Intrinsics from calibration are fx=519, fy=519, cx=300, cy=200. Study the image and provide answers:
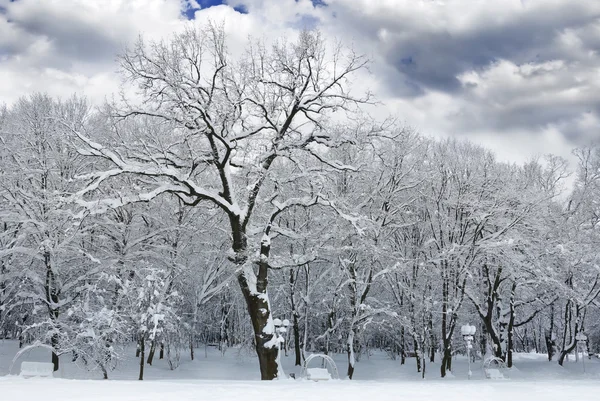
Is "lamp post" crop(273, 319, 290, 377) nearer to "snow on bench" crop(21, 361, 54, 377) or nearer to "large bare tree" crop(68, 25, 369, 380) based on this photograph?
"large bare tree" crop(68, 25, 369, 380)

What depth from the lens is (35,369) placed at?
1397 centimetres

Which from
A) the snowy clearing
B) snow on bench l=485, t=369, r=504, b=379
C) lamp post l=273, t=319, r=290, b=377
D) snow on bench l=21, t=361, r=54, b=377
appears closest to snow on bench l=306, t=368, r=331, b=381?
lamp post l=273, t=319, r=290, b=377

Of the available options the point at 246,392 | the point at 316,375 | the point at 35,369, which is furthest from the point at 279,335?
the point at 246,392

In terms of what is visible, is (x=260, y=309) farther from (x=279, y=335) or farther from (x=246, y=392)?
(x=246, y=392)

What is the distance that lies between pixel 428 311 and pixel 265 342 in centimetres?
1266

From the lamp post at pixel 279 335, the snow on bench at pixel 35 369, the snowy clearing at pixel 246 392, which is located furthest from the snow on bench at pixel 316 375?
the snow on bench at pixel 35 369

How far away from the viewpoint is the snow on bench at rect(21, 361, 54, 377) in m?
13.8

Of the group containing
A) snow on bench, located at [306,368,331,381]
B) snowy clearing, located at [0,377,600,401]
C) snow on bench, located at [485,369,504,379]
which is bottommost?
snow on bench, located at [485,369,504,379]

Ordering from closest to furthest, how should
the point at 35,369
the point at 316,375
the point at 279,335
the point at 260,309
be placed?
the point at 35,369 < the point at 316,375 < the point at 260,309 < the point at 279,335

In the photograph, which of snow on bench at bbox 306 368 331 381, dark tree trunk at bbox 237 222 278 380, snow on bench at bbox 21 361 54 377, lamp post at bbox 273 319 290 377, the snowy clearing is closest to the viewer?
the snowy clearing

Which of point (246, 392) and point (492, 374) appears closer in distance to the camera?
point (246, 392)

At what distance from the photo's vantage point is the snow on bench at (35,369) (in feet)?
45.4

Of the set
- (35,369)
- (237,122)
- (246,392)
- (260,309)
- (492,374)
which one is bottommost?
(492,374)

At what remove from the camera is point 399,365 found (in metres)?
35.0
